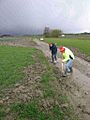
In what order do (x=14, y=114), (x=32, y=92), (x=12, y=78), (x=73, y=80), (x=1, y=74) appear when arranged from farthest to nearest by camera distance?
(x=73, y=80) < (x=1, y=74) < (x=12, y=78) < (x=32, y=92) < (x=14, y=114)

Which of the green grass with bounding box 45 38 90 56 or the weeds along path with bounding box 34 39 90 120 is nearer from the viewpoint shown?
the weeds along path with bounding box 34 39 90 120

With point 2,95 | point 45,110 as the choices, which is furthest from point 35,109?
point 2,95

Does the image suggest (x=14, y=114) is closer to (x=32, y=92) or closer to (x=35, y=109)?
(x=35, y=109)

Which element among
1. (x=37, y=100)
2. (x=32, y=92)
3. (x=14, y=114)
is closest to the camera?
(x=14, y=114)

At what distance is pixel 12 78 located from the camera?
1886cm

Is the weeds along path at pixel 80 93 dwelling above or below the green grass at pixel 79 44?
above

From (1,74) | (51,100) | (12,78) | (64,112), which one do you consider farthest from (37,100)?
(1,74)

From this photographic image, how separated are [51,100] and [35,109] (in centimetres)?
164

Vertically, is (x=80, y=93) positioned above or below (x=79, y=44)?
above

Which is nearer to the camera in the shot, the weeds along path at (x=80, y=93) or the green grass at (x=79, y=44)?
the weeds along path at (x=80, y=93)

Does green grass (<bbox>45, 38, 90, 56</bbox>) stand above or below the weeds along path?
below

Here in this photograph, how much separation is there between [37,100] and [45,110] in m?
1.23

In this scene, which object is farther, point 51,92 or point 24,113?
point 51,92

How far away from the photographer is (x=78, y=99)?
53.8 feet
